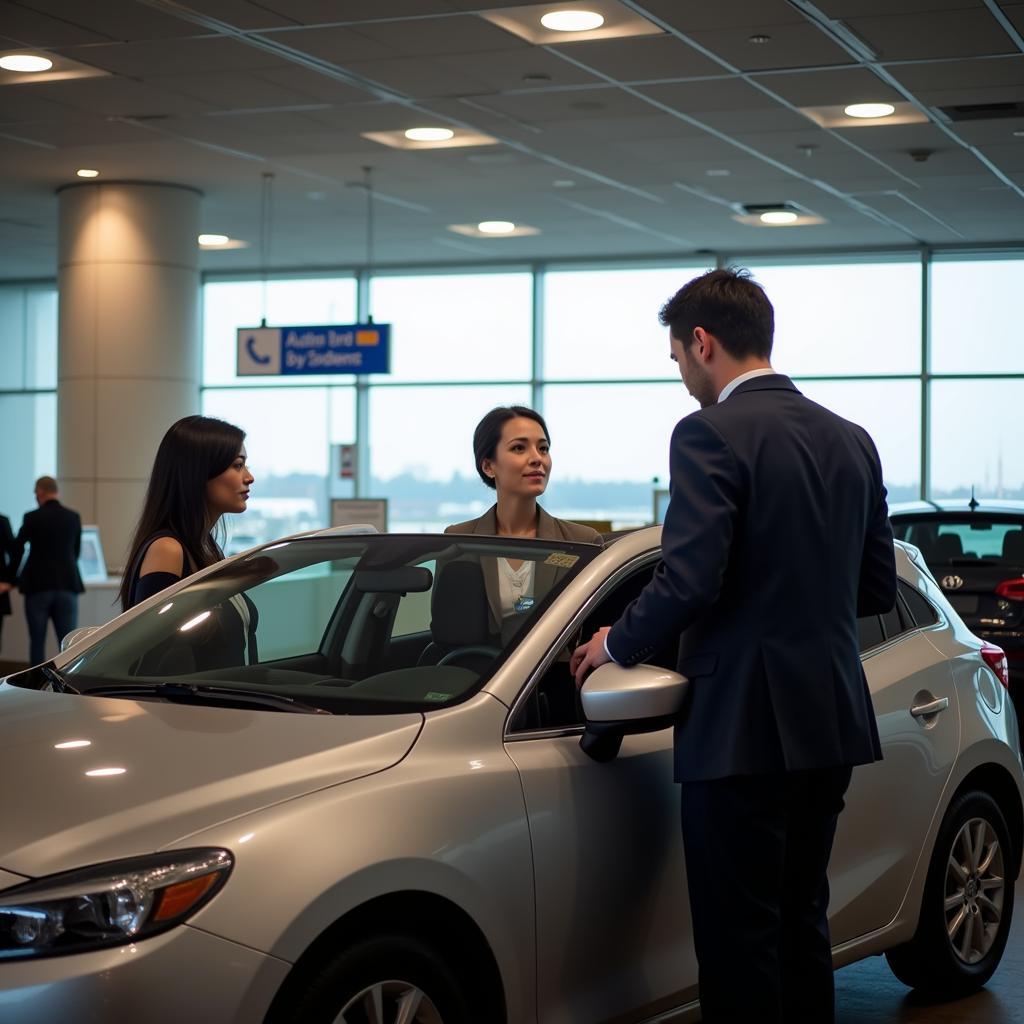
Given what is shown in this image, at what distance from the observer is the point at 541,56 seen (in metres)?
9.14

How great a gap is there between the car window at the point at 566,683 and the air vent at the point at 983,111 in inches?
315

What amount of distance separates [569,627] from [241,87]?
7.60 metres

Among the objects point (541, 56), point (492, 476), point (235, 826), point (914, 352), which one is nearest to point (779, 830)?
point (235, 826)

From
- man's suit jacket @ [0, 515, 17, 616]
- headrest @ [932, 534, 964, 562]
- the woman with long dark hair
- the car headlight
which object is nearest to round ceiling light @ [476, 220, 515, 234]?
man's suit jacket @ [0, 515, 17, 616]

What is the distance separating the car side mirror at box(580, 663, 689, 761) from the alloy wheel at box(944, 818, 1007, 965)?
1.52 m

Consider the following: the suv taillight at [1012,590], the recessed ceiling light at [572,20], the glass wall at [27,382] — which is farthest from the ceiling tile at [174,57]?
the glass wall at [27,382]

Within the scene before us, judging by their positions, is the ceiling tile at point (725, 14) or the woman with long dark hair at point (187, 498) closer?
the woman with long dark hair at point (187, 498)

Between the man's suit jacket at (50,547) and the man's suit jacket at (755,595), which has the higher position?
the man's suit jacket at (755,595)

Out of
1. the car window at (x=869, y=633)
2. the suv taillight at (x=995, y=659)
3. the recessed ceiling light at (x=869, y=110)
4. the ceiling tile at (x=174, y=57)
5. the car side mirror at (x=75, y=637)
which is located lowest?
the suv taillight at (x=995, y=659)

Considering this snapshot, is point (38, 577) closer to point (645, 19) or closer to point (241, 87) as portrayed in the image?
Answer: point (241, 87)

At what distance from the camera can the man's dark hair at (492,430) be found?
5.16m

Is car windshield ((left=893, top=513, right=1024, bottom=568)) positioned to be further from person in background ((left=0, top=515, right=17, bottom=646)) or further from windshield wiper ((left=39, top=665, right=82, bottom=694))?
person in background ((left=0, top=515, right=17, bottom=646))

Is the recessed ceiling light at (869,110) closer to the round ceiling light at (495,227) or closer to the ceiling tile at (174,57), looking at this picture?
the ceiling tile at (174,57)

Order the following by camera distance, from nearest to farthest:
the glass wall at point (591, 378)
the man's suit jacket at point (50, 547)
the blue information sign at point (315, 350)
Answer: the man's suit jacket at point (50, 547)
the blue information sign at point (315, 350)
the glass wall at point (591, 378)
